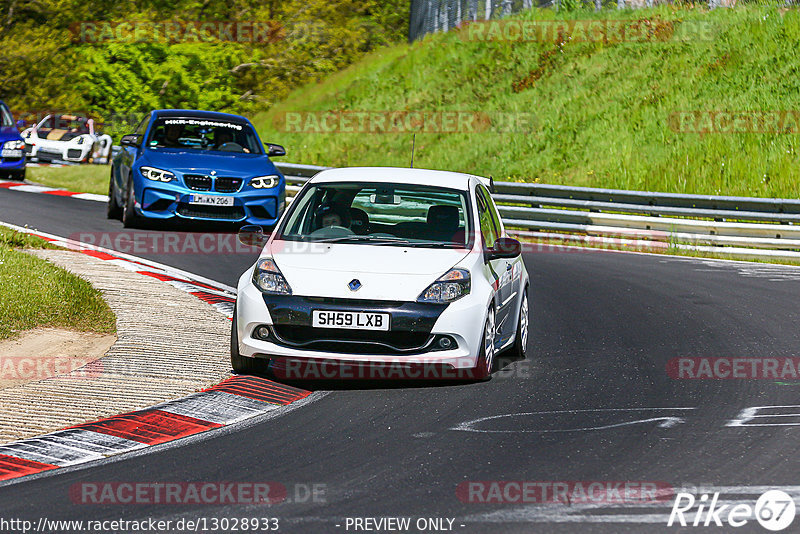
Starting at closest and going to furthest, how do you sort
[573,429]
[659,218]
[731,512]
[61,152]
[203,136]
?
[731,512], [573,429], [203,136], [659,218], [61,152]

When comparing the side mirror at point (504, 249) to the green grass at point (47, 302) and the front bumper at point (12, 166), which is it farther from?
the front bumper at point (12, 166)

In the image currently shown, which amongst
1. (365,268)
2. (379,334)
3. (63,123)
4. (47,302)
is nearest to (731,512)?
(379,334)

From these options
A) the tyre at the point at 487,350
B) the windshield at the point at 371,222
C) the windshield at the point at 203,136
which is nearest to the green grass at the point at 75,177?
the windshield at the point at 203,136

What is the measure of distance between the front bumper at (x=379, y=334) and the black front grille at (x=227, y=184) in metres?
8.42

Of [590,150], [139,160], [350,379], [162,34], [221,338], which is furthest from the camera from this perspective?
[162,34]

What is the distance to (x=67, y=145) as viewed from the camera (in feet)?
108

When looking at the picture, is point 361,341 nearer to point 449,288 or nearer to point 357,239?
point 449,288

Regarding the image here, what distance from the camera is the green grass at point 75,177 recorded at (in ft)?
87.9

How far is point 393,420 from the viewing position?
7500mm

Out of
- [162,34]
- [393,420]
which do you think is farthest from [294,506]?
[162,34]

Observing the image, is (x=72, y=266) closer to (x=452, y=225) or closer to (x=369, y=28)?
(x=452, y=225)

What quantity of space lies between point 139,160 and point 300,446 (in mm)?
10649

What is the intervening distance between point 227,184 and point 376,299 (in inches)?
346

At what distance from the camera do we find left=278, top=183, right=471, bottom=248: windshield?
29.6 feet
